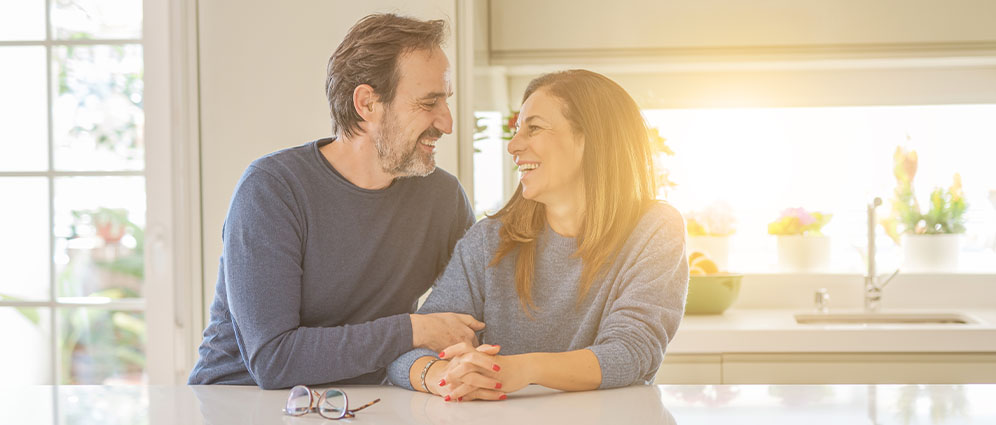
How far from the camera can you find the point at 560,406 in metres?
1.24

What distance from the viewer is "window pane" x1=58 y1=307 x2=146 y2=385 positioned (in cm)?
251

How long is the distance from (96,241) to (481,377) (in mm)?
1716

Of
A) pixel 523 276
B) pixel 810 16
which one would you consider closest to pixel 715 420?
pixel 523 276

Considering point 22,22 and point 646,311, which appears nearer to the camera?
point 646,311

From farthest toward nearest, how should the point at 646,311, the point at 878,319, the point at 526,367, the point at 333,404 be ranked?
1. the point at 878,319
2. the point at 646,311
3. the point at 526,367
4. the point at 333,404

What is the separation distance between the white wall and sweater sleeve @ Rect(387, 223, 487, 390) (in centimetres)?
71

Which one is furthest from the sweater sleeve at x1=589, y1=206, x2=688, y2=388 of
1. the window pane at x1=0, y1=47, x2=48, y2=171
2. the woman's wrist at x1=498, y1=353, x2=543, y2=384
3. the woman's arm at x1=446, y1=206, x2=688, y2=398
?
the window pane at x1=0, y1=47, x2=48, y2=171

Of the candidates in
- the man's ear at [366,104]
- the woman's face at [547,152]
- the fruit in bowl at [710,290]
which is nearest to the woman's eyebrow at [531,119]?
the woman's face at [547,152]

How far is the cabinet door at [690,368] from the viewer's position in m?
2.50

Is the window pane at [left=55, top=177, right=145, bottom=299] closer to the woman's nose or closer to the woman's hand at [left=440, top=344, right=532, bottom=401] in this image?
the woman's nose

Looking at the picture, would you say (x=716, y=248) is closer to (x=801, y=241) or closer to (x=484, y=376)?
(x=801, y=241)

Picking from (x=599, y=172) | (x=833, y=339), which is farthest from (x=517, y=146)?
(x=833, y=339)

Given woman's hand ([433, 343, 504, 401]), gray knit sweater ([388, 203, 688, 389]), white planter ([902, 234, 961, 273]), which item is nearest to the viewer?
woman's hand ([433, 343, 504, 401])

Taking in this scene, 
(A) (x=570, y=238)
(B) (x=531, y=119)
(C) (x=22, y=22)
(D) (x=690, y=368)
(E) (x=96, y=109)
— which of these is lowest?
(D) (x=690, y=368)
